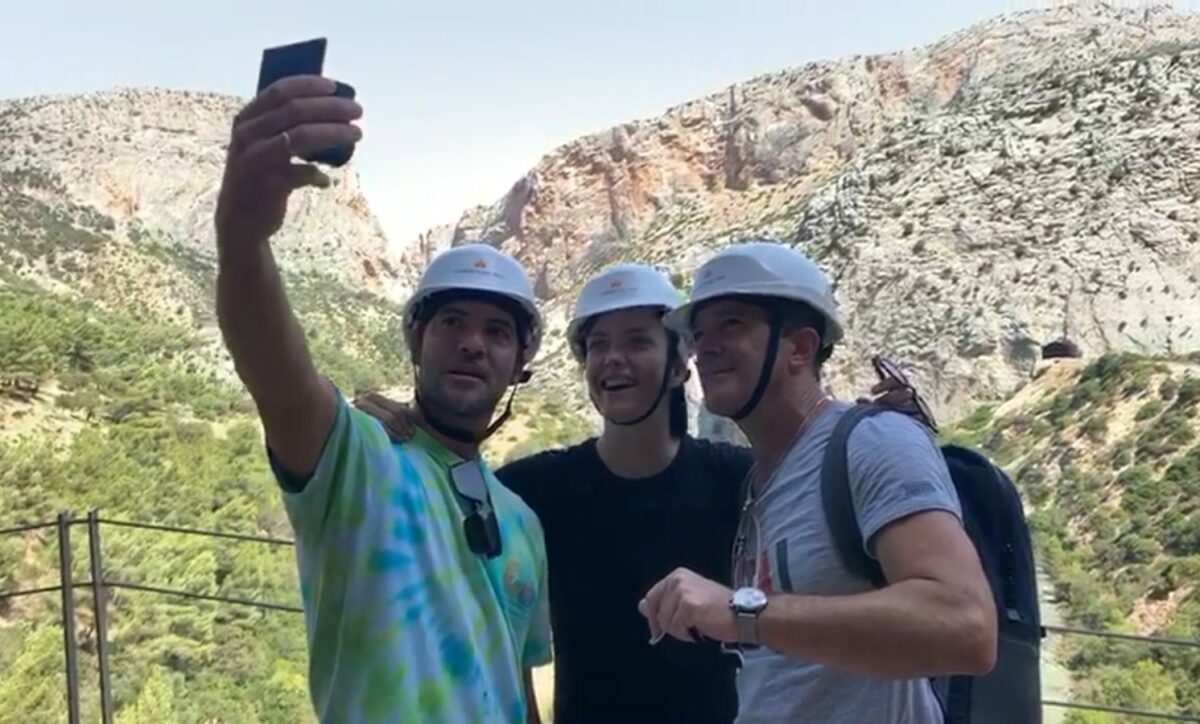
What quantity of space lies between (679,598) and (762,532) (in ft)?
0.89

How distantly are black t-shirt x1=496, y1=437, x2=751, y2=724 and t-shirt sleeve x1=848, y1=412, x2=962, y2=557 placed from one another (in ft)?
3.17

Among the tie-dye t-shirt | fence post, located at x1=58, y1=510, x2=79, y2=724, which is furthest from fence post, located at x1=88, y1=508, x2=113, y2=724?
the tie-dye t-shirt

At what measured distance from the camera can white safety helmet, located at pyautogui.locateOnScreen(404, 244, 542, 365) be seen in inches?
83.9

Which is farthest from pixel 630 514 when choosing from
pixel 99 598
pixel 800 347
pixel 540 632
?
pixel 99 598

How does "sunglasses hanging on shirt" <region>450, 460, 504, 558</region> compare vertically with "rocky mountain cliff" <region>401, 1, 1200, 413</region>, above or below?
below

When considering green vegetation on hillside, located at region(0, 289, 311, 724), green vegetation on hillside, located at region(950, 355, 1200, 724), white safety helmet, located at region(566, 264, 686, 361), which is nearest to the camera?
white safety helmet, located at region(566, 264, 686, 361)

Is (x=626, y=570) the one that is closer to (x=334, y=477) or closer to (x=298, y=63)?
(x=334, y=477)

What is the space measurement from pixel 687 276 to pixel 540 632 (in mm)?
42069

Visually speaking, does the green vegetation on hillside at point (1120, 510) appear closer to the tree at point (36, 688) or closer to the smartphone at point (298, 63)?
the tree at point (36, 688)

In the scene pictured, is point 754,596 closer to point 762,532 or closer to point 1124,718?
point 762,532

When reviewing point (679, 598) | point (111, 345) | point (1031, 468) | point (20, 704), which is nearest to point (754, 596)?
point (679, 598)

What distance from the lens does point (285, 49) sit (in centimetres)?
137

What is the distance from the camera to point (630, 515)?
2.58 metres

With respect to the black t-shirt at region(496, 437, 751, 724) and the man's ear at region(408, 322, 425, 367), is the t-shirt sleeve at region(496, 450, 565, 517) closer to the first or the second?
the black t-shirt at region(496, 437, 751, 724)
